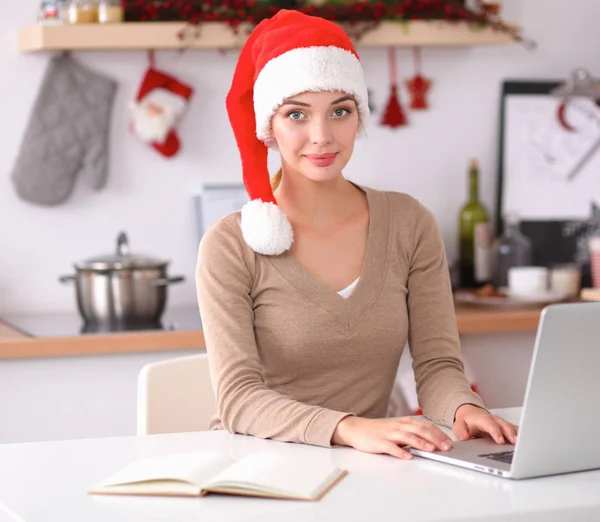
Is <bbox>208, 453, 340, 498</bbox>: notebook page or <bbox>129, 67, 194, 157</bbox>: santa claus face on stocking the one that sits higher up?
<bbox>129, 67, 194, 157</bbox>: santa claus face on stocking

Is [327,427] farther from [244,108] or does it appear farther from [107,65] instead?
[107,65]

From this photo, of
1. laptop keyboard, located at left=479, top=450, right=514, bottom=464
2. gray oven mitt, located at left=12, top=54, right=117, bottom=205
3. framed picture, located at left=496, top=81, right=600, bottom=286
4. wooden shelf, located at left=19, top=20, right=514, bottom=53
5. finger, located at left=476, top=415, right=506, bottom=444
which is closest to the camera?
laptop keyboard, located at left=479, top=450, right=514, bottom=464

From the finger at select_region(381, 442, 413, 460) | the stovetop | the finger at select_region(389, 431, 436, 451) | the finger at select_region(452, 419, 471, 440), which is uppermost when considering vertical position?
the finger at select_region(389, 431, 436, 451)

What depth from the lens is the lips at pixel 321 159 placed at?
5.47 feet

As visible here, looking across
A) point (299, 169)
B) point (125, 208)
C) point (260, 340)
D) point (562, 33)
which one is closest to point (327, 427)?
point (260, 340)

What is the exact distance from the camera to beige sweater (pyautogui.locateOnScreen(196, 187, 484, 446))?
63.2 inches

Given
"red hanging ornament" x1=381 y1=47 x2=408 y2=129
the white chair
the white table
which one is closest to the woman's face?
the white chair

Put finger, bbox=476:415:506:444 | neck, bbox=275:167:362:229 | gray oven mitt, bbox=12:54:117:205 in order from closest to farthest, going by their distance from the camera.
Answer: finger, bbox=476:415:506:444, neck, bbox=275:167:362:229, gray oven mitt, bbox=12:54:117:205

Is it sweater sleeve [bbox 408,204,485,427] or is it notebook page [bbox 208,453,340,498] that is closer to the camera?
notebook page [bbox 208,453,340,498]

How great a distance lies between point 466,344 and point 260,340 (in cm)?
133

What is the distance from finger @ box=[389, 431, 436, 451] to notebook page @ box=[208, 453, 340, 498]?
103 millimetres

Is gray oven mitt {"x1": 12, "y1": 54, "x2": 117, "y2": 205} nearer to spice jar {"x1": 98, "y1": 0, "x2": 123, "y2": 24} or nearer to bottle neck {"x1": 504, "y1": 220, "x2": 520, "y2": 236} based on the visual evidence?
spice jar {"x1": 98, "y1": 0, "x2": 123, "y2": 24}

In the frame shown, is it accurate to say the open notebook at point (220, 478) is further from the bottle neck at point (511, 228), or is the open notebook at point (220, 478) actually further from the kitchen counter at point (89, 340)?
the bottle neck at point (511, 228)

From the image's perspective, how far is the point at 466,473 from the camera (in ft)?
4.02
